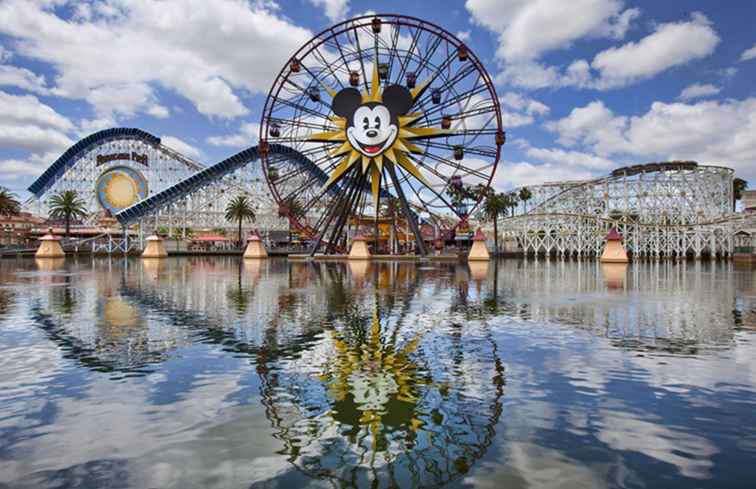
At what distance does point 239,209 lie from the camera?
80812mm

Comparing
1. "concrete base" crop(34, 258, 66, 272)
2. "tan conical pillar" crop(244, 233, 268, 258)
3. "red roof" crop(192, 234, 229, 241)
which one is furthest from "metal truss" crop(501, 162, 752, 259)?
"concrete base" crop(34, 258, 66, 272)

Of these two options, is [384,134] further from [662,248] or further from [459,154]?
[662,248]

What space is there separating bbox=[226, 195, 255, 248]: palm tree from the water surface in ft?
219

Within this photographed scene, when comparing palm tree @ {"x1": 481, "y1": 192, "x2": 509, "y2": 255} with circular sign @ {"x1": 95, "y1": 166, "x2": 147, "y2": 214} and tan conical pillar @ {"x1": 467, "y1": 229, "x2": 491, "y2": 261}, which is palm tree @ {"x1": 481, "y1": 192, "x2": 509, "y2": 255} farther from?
circular sign @ {"x1": 95, "y1": 166, "x2": 147, "y2": 214}

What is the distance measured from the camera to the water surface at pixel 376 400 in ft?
17.7

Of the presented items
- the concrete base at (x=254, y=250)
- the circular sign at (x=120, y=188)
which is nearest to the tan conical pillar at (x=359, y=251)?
the concrete base at (x=254, y=250)

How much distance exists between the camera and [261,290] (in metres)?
23.3

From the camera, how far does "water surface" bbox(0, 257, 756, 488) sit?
17.7 feet

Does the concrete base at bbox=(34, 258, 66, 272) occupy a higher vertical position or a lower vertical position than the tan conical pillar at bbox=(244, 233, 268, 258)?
lower

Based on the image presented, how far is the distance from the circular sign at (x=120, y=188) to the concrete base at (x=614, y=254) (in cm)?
7483

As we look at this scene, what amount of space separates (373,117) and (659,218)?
55.5m

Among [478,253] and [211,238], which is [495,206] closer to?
[478,253]

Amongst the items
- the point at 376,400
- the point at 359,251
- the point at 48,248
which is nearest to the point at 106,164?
the point at 48,248

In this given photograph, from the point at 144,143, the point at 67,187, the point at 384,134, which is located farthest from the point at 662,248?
the point at 67,187
